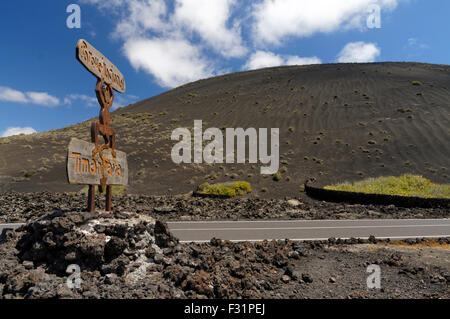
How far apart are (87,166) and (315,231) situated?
772 centimetres

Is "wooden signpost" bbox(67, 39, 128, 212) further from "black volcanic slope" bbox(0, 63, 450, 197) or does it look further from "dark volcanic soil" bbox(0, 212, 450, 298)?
"black volcanic slope" bbox(0, 63, 450, 197)

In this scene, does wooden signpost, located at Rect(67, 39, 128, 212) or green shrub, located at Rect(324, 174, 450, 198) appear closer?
wooden signpost, located at Rect(67, 39, 128, 212)

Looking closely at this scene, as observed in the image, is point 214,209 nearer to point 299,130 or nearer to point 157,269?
point 157,269

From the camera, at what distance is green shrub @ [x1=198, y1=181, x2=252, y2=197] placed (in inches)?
788

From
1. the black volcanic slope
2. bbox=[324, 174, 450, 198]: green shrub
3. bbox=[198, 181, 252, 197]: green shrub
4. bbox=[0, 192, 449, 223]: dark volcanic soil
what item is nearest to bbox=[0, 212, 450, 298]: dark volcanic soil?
bbox=[0, 192, 449, 223]: dark volcanic soil

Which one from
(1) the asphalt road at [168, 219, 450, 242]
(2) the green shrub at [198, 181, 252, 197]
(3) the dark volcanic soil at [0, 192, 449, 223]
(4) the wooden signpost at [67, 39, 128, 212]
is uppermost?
(4) the wooden signpost at [67, 39, 128, 212]

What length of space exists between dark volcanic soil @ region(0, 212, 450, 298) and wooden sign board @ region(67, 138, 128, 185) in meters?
0.70

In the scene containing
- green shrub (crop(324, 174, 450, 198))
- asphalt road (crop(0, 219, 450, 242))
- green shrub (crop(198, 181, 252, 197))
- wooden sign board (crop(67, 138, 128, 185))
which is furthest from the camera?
green shrub (crop(198, 181, 252, 197))

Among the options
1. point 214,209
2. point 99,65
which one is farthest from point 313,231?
point 99,65

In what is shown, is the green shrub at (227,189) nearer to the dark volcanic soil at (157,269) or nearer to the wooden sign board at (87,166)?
the wooden sign board at (87,166)

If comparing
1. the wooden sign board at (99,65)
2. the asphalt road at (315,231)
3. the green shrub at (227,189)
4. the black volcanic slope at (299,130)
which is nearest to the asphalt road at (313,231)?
the asphalt road at (315,231)

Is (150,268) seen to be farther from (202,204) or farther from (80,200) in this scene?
(80,200)

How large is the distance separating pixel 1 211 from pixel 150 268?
43.2 ft

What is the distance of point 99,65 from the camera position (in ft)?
18.8
